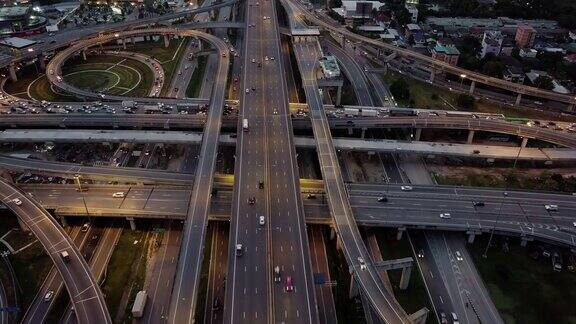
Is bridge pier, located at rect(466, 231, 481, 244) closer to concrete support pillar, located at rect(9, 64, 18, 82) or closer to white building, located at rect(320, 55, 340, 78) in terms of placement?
white building, located at rect(320, 55, 340, 78)

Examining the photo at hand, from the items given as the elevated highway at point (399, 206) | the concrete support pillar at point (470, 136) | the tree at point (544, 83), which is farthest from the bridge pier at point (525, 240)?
the tree at point (544, 83)

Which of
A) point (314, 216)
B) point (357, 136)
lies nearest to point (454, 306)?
point (314, 216)

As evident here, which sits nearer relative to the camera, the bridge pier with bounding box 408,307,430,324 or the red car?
the bridge pier with bounding box 408,307,430,324

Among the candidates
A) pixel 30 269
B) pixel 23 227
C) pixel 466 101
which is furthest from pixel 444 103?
pixel 30 269

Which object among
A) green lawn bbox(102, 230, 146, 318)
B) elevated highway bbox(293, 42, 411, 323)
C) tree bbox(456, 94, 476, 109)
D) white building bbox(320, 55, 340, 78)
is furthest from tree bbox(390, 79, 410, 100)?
green lawn bbox(102, 230, 146, 318)

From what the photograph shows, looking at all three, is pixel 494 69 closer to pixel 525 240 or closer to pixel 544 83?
pixel 544 83

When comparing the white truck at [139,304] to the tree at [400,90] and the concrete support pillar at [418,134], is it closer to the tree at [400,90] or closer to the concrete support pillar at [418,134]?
the concrete support pillar at [418,134]
